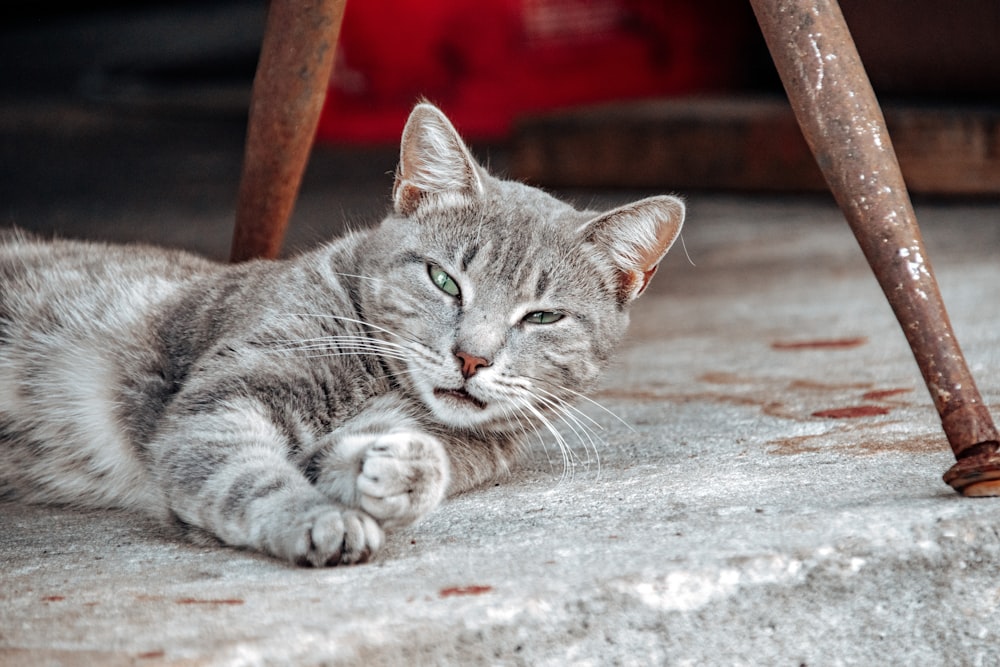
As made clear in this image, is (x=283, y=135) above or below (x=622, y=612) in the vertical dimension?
above

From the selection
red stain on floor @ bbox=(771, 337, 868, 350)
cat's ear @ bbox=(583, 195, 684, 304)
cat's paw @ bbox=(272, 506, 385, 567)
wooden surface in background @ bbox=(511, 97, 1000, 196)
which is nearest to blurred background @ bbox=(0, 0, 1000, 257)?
wooden surface in background @ bbox=(511, 97, 1000, 196)

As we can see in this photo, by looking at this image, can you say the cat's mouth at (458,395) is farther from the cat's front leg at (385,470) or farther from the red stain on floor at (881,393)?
the red stain on floor at (881,393)

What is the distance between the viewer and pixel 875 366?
231 centimetres

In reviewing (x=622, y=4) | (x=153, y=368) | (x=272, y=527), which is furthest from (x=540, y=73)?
(x=272, y=527)

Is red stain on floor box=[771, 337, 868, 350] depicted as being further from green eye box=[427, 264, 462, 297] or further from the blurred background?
the blurred background

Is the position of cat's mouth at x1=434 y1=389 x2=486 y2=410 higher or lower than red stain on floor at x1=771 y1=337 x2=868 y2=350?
higher

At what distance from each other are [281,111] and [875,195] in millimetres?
1114

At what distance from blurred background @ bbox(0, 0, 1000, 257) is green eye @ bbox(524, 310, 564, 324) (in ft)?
6.02

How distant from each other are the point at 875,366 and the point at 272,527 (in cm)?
134

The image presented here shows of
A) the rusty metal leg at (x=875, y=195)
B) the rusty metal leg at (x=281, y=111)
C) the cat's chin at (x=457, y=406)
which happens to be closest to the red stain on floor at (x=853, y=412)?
the rusty metal leg at (x=875, y=195)

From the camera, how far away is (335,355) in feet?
5.86

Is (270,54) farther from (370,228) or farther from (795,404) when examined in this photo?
(795,404)

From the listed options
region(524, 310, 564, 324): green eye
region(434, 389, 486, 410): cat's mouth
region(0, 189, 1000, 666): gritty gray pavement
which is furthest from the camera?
region(524, 310, 564, 324): green eye

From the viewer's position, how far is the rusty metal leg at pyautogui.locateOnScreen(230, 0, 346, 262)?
2051mm
